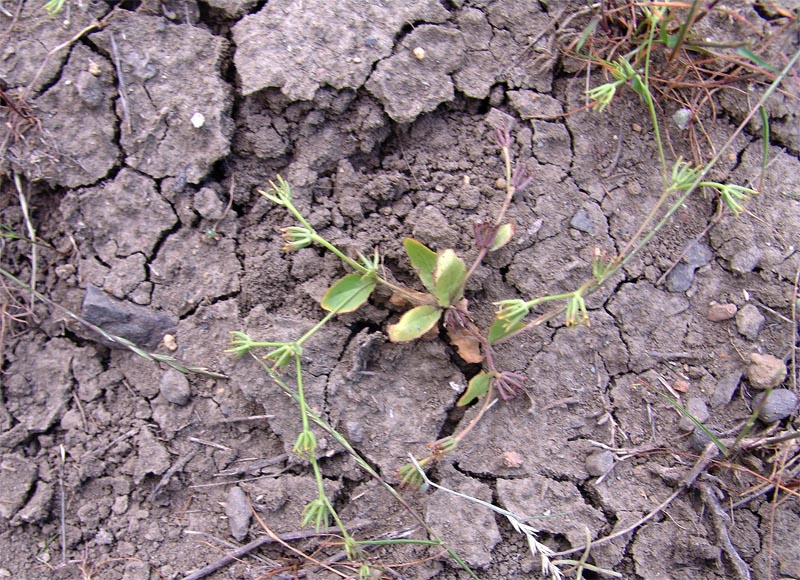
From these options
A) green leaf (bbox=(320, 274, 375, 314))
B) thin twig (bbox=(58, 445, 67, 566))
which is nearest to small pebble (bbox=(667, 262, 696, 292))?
green leaf (bbox=(320, 274, 375, 314))

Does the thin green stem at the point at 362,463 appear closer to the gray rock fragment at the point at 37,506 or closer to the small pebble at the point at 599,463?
the small pebble at the point at 599,463

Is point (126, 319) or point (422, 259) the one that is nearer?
point (422, 259)

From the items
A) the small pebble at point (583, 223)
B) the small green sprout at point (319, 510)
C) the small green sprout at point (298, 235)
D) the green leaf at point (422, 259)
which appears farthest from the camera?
the small pebble at point (583, 223)

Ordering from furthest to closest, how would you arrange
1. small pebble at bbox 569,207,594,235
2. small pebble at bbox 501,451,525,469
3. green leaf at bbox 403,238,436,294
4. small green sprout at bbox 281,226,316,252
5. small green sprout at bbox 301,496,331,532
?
small pebble at bbox 569,207,594,235 → small pebble at bbox 501,451,525,469 → green leaf at bbox 403,238,436,294 → small green sprout at bbox 281,226,316,252 → small green sprout at bbox 301,496,331,532

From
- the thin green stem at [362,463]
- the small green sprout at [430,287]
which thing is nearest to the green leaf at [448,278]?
the small green sprout at [430,287]

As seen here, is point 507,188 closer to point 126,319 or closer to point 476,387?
point 476,387

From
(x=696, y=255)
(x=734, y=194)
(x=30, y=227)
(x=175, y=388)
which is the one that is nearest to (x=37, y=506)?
(x=175, y=388)

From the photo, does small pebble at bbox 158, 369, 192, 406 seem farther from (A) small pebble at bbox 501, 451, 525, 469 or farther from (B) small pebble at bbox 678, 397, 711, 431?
(B) small pebble at bbox 678, 397, 711, 431
